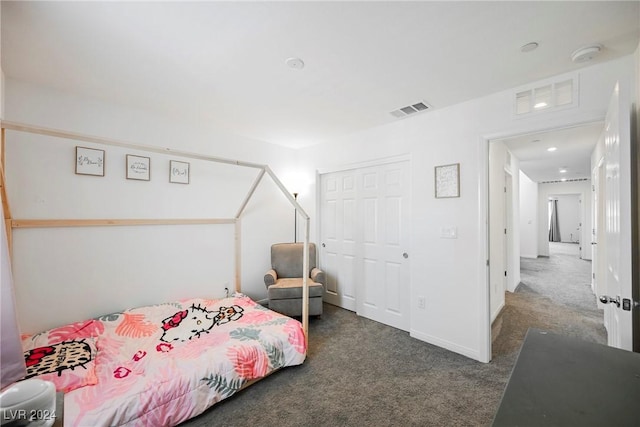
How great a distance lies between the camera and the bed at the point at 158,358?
1523 mm

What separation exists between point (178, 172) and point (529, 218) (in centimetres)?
941

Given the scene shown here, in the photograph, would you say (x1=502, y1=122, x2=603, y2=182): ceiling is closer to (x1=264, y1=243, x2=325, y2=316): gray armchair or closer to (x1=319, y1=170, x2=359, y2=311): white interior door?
(x1=319, y1=170, x2=359, y2=311): white interior door

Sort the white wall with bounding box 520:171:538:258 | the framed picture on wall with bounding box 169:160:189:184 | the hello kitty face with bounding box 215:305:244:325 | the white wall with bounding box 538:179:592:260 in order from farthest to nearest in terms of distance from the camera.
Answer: the white wall with bounding box 520:171:538:258, the white wall with bounding box 538:179:592:260, the framed picture on wall with bounding box 169:160:189:184, the hello kitty face with bounding box 215:305:244:325

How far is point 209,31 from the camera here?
1.61 m

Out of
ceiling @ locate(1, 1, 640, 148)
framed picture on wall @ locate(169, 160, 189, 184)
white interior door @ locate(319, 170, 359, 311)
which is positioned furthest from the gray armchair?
ceiling @ locate(1, 1, 640, 148)

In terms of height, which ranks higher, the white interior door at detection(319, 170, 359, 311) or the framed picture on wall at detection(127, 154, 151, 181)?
the framed picture on wall at detection(127, 154, 151, 181)

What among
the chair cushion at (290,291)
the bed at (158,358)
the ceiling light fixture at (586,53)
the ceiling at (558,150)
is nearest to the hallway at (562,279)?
the ceiling at (558,150)

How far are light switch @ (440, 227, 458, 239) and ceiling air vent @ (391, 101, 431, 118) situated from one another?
1271 mm


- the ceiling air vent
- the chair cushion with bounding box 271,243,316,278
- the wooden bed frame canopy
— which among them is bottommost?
the chair cushion with bounding box 271,243,316,278

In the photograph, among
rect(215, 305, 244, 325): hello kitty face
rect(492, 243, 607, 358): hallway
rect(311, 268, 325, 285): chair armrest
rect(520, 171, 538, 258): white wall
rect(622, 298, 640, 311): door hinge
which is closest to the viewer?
rect(622, 298, 640, 311): door hinge

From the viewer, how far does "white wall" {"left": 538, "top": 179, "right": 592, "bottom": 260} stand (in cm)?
756

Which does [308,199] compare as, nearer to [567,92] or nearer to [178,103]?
[178,103]

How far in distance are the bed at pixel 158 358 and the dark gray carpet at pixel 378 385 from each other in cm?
16

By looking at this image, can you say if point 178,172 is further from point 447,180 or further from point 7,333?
point 447,180
